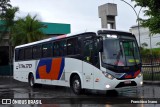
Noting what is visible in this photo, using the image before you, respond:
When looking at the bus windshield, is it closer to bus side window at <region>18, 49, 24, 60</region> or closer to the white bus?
the white bus

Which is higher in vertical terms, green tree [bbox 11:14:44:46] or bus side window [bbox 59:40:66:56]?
green tree [bbox 11:14:44:46]

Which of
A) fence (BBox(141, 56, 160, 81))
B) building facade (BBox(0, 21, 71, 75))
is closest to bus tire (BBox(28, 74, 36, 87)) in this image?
fence (BBox(141, 56, 160, 81))

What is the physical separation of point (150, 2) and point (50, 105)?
42.0ft

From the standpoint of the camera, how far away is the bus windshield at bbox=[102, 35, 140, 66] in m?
13.5

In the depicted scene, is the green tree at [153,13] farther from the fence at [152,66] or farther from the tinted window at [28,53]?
the tinted window at [28,53]

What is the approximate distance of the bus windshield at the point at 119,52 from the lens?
44.2 ft

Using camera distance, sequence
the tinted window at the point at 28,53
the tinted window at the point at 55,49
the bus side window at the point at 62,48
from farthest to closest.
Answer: the tinted window at the point at 28,53 < the tinted window at the point at 55,49 < the bus side window at the point at 62,48

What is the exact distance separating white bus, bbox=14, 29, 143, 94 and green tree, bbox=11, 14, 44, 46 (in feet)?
90.6

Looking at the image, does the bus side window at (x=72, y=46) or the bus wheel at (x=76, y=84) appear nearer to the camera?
the bus wheel at (x=76, y=84)

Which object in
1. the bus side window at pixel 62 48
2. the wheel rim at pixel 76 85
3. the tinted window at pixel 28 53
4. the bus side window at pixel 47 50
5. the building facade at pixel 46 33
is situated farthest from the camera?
the building facade at pixel 46 33

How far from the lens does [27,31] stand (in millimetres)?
45375

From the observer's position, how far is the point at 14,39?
45.2 meters

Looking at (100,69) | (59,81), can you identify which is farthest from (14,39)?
(100,69)

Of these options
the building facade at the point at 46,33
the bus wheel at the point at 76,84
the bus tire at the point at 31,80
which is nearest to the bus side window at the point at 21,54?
the bus tire at the point at 31,80
